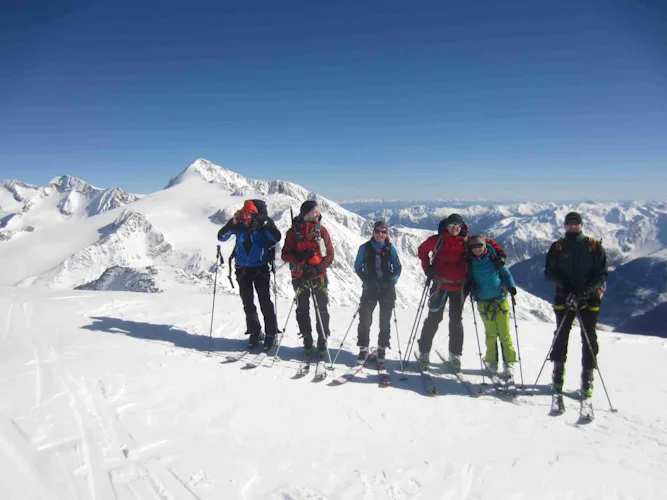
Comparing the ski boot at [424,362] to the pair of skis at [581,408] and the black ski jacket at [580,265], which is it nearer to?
the pair of skis at [581,408]

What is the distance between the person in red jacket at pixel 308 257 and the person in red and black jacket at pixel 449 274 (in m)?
2.42

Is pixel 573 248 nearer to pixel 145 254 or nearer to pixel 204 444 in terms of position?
pixel 204 444

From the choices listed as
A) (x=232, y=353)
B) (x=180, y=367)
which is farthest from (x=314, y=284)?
(x=180, y=367)

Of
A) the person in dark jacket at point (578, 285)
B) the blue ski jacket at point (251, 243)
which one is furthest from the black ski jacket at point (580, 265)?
the blue ski jacket at point (251, 243)

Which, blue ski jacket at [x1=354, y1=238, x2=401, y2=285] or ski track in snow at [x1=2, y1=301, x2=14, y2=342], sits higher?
blue ski jacket at [x1=354, y1=238, x2=401, y2=285]

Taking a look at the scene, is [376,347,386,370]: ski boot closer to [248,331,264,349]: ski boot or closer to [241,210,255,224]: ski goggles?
[248,331,264,349]: ski boot

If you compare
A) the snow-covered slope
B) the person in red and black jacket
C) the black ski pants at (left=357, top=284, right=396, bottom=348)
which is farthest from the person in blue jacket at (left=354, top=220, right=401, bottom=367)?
the snow-covered slope

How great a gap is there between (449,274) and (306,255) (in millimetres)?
3414

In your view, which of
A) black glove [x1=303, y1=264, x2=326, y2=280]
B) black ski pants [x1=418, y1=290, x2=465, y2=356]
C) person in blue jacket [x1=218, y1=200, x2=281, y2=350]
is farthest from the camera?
person in blue jacket [x1=218, y1=200, x2=281, y2=350]

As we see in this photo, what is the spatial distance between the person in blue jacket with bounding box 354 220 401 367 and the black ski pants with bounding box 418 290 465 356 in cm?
92

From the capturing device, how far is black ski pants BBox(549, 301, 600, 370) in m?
7.34

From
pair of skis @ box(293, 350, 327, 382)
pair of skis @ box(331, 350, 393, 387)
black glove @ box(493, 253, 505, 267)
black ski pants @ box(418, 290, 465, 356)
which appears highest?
black glove @ box(493, 253, 505, 267)

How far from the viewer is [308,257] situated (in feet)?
27.3

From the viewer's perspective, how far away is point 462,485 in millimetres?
4547
